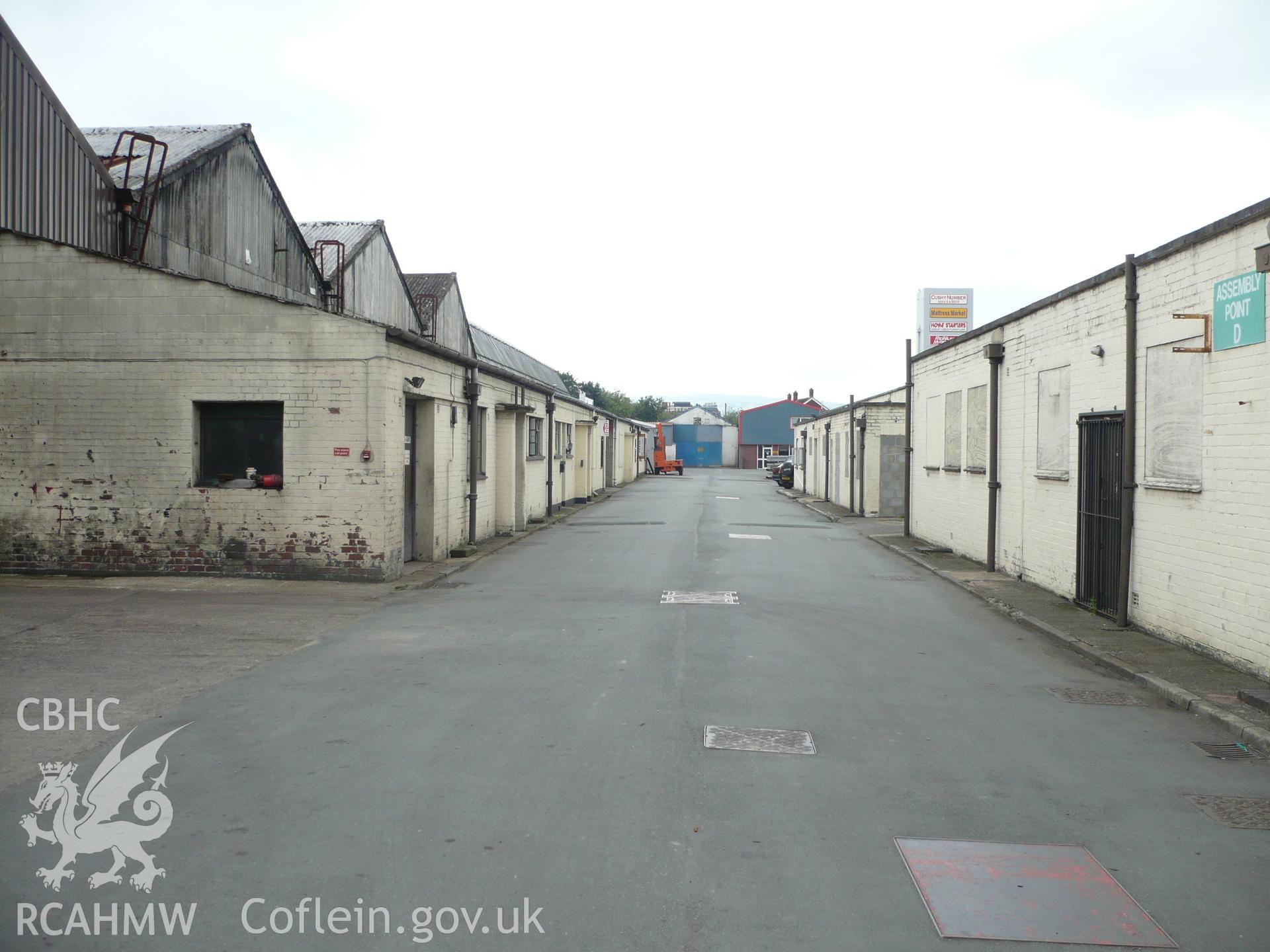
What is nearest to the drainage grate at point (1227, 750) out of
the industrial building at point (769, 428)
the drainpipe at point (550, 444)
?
the drainpipe at point (550, 444)

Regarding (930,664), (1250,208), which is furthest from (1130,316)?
(930,664)

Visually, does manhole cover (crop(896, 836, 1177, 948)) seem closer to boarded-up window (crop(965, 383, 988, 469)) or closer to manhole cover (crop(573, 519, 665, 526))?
boarded-up window (crop(965, 383, 988, 469))

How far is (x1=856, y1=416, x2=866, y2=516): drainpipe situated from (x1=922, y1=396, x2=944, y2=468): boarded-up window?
26.5 ft

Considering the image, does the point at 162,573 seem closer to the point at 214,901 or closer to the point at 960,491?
the point at 214,901

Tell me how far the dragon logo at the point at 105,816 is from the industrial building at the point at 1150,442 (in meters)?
7.90

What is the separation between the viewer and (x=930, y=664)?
343 inches

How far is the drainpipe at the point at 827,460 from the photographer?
3634cm

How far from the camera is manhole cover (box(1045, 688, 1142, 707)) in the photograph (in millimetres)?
7477

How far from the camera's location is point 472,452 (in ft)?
58.9

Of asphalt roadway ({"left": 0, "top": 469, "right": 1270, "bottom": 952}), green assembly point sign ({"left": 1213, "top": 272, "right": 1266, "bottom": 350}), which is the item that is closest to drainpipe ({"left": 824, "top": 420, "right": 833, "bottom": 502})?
asphalt roadway ({"left": 0, "top": 469, "right": 1270, "bottom": 952})

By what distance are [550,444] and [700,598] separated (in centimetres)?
1592

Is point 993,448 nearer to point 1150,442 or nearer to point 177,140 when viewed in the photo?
point 1150,442

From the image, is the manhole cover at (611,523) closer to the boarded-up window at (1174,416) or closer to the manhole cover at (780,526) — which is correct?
the manhole cover at (780,526)

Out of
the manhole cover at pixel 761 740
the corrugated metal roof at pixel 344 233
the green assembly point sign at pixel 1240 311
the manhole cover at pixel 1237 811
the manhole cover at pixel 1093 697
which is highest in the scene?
the corrugated metal roof at pixel 344 233
